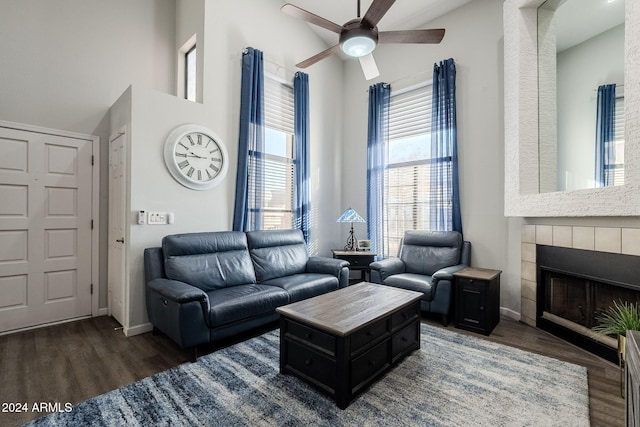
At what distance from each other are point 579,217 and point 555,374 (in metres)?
1.40

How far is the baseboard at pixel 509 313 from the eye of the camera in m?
3.29

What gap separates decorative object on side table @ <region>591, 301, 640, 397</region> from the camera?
1944mm

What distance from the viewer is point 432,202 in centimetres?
396

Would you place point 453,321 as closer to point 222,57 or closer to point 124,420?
point 124,420

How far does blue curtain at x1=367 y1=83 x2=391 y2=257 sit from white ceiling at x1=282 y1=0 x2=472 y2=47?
33.6 inches

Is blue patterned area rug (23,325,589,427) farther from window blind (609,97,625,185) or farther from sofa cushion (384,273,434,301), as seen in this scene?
window blind (609,97,625,185)

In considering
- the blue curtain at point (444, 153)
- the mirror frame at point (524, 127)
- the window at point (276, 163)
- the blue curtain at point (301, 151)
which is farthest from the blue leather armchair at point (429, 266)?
the window at point (276, 163)

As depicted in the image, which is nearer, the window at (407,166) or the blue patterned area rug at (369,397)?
the blue patterned area rug at (369,397)

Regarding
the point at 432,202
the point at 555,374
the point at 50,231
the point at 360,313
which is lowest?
the point at 555,374

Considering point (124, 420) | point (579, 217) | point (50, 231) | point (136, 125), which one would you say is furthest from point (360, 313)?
point (50, 231)

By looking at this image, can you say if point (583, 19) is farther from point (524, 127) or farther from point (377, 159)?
point (377, 159)

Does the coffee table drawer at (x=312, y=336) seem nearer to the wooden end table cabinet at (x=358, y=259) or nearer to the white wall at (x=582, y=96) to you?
the wooden end table cabinet at (x=358, y=259)

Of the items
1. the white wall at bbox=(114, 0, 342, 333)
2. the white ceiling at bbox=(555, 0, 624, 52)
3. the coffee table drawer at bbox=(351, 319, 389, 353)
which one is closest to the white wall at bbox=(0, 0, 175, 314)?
the white wall at bbox=(114, 0, 342, 333)

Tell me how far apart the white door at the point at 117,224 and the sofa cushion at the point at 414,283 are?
9.21 feet
